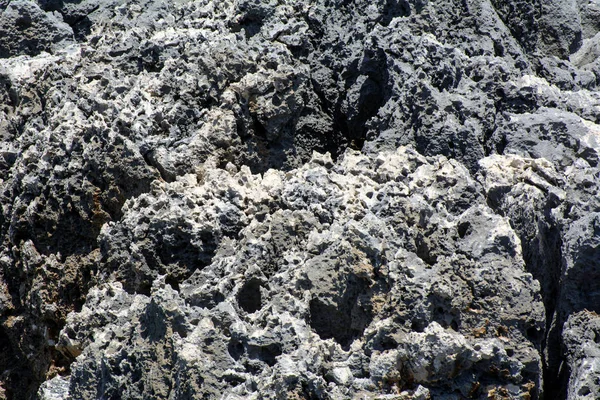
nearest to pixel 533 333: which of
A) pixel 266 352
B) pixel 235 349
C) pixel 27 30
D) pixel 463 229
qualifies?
pixel 463 229

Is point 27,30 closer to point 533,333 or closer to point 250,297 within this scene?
point 250,297

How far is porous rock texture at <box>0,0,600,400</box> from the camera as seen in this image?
12.5 ft

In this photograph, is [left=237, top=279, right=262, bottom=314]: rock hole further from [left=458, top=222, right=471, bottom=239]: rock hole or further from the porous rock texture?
[left=458, top=222, right=471, bottom=239]: rock hole

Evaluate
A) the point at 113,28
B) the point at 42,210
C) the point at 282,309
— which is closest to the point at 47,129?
the point at 42,210

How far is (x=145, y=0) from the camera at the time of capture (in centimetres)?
810

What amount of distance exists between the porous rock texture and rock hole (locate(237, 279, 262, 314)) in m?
0.01

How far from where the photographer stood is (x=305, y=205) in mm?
4805

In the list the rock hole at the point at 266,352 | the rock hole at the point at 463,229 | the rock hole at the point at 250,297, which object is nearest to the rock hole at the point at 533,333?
the rock hole at the point at 463,229

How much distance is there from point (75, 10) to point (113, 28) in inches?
84.1

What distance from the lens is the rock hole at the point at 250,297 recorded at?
14.1 feet

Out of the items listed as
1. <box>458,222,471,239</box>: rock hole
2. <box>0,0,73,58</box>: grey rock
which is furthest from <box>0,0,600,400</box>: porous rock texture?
<box>0,0,73,58</box>: grey rock

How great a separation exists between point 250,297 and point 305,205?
0.76 m

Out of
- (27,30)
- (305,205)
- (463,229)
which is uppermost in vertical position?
(463,229)

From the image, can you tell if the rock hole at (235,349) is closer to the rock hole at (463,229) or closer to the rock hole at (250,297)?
the rock hole at (250,297)
